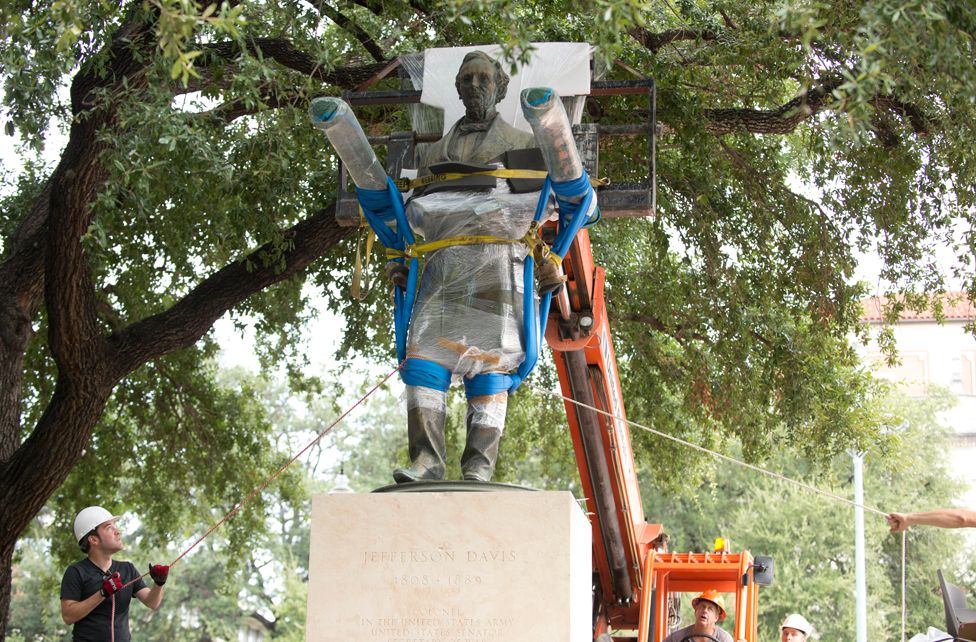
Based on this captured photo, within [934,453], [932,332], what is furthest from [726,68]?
[932,332]

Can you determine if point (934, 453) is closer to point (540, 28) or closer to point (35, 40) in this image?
point (540, 28)

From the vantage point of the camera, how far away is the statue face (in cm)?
641

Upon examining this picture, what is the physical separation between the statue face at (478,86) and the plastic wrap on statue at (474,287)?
0.48 meters

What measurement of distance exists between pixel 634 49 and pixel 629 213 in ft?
9.71

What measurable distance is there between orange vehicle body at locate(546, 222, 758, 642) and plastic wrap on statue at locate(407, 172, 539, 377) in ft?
6.68

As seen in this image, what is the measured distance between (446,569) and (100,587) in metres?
2.37

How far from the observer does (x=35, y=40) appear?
7.78 metres

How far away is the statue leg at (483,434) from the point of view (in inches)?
236

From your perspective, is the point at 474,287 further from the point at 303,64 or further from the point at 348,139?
the point at 303,64

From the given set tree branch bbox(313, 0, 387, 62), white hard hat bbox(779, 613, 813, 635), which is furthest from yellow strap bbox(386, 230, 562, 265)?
tree branch bbox(313, 0, 387, 62)

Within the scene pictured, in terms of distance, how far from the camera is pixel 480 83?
21.1 ft

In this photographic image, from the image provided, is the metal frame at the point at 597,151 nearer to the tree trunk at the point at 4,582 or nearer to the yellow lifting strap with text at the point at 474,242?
the yellow lifting strap with text at the point at 474,242

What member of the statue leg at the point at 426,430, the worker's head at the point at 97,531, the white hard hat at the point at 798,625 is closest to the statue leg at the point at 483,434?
the statue leg at the point at 426,430

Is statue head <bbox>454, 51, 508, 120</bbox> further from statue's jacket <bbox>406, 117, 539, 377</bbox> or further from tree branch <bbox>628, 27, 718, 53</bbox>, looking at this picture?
tree branch <bbox>628, 27, 718, 53</bbox>
